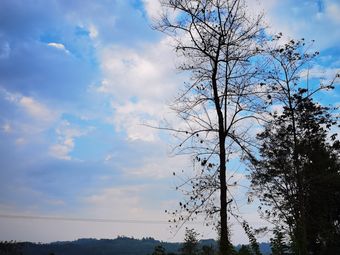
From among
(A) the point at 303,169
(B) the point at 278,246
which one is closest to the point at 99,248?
(A) the point at 303,169

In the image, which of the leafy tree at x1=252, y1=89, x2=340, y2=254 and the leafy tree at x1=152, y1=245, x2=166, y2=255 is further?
the leafy tree at x1=252, y1=89, x2=340, y2=254

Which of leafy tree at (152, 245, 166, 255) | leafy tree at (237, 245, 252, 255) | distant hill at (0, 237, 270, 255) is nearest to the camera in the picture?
leafy tree at (152, 245, 166, 255)

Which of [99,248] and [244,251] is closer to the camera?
[244,251]

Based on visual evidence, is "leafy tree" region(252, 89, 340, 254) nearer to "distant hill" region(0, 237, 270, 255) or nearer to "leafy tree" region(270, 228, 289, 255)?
"leafy tree" region(270, 228, 289, 255)

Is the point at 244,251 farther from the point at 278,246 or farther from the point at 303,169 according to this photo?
the point at 303,169

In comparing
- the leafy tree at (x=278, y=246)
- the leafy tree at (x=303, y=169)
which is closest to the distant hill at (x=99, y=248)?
the leafy tree at (x=303, y=169)

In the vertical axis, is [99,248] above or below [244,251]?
above

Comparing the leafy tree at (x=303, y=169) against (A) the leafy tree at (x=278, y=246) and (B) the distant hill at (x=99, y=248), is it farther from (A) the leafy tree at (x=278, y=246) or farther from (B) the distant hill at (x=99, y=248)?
(B) the distant hill at (x=99, y=248)

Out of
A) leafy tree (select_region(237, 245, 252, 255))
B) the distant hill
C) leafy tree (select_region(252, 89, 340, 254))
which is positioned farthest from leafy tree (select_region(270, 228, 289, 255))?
the distant hill

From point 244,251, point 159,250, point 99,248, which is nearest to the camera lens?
point 159,250

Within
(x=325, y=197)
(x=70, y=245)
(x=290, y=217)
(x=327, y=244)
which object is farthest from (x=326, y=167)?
(x=70, y=245)

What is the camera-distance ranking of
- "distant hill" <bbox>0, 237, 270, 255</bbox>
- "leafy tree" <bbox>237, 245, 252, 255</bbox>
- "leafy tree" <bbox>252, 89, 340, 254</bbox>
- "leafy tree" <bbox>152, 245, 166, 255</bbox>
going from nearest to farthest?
"leafy tree" <bbox>152, 245, 166, 255</bbox> < "leafy tree" <bbox>237, 245, 252, 255</bbox> < "leafy tree" <bbox>252, 89, 340, 254</bbox> < "distant hill" <bbox>0, 237, 270, 255</bbox>

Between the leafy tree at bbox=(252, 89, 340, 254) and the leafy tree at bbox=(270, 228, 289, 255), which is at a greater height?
→ the leafy tree at bbox=(252, 89, 340, 254)

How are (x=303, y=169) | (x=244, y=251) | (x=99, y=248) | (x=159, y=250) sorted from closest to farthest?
1. (x=159, y=250)
2. (x=244, y=251)
3. (x=303, y=169)
4. (x=99, y=248)
